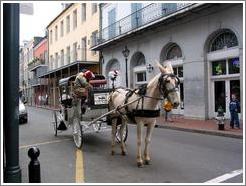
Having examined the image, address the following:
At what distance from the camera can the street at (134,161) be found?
6.94 m

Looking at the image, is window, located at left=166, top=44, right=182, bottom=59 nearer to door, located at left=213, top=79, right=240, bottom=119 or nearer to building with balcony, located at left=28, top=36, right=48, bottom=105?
door, located at left=213, top=79, right=240, bottom=119

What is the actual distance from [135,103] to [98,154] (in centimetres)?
197

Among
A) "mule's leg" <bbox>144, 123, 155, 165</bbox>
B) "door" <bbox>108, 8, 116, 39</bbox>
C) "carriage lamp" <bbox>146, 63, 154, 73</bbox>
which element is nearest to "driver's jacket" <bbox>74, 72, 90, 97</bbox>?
"mule's leg" <bbox>144, 123, 155, 165</bbox>

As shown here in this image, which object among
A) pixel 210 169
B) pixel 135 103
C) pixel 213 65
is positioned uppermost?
pixel 213 65

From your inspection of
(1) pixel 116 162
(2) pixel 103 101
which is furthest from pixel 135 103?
(2) pixel 103 101

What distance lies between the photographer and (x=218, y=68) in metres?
18.5

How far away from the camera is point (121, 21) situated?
26.4 meters

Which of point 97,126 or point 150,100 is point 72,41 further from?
point 150,100

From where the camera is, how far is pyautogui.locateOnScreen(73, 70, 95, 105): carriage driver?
402 inches

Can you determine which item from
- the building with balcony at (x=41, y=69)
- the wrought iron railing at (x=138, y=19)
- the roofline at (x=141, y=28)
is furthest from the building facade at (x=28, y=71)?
the wrought iron railing at (x=138, y=19)

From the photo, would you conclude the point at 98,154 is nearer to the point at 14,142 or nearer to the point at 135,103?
the point at 135,103

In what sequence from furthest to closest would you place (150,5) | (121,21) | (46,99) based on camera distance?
(46,99), (121,21), (150,5)

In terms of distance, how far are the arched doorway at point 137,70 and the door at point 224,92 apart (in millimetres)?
6932

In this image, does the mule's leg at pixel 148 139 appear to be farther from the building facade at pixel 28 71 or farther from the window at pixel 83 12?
the building facade at pixel 28 71
